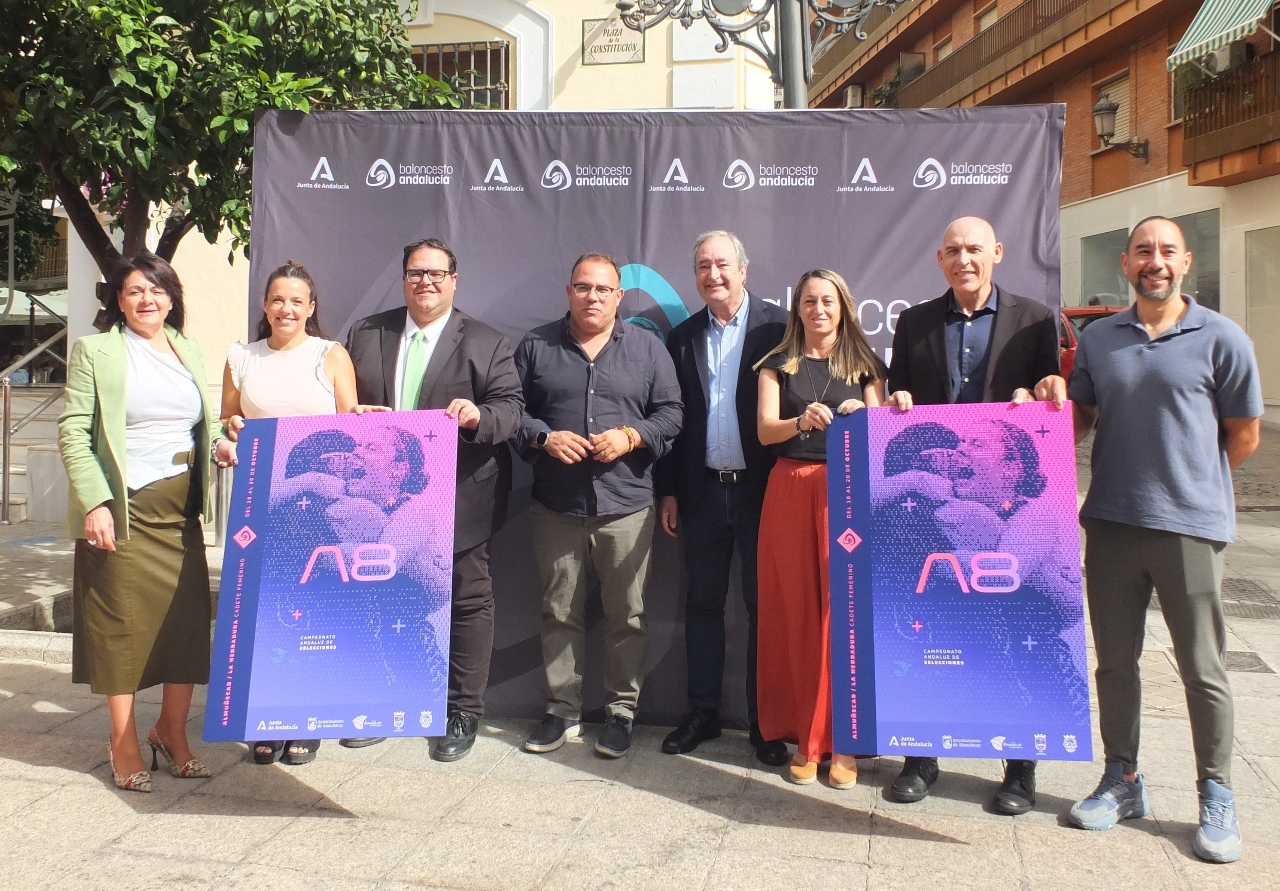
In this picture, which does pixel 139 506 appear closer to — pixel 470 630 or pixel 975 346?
pixel 470 630

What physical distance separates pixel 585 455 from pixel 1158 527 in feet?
6.43

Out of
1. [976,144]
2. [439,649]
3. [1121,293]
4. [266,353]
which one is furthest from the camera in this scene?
[1121,293]

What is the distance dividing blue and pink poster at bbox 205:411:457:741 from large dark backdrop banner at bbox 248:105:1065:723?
106 cm

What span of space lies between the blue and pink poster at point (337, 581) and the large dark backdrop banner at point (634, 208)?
1.06m

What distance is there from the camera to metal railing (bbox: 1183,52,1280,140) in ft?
52.1

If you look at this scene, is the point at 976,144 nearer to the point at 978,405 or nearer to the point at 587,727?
the point at 978,405

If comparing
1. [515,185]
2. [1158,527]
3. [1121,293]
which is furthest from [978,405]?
[1121,293]

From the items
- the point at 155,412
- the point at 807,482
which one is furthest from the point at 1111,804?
the point at 155,412

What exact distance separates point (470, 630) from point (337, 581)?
76cm

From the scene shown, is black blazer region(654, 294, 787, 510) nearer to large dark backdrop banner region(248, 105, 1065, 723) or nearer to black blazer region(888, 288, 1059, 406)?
large dark backdrop banner region(248, 105, 1065, 723)

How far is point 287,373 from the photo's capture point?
13.0ft

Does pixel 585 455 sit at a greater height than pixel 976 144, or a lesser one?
lesser

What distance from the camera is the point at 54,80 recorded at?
441 centimetres

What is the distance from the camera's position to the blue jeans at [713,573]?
4.12 m
